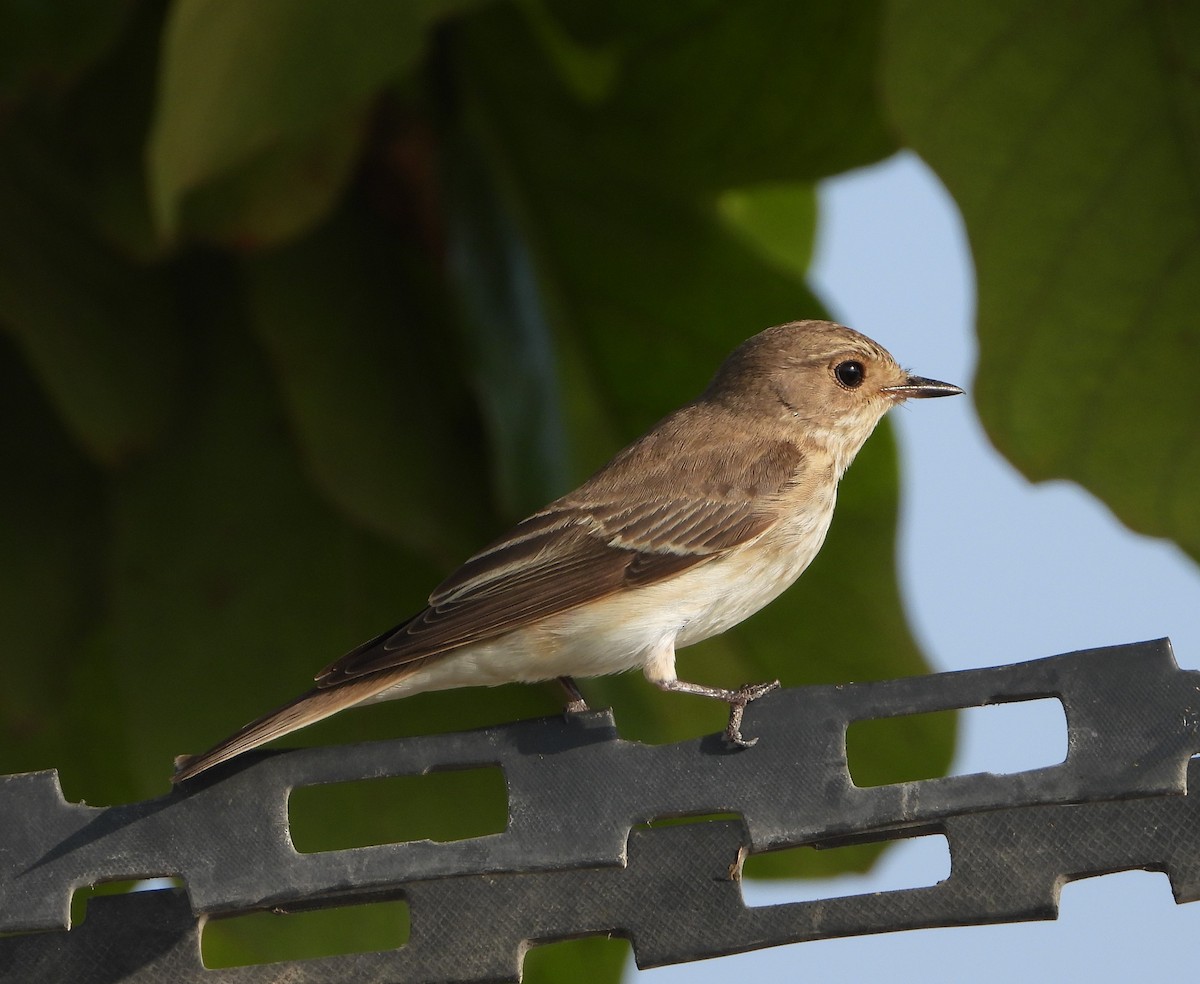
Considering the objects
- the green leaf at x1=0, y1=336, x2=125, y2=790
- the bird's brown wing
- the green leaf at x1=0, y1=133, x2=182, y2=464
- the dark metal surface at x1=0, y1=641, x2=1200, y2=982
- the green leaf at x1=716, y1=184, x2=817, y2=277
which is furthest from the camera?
the green leaf at x1=716, y1=184, x2=817, y2=277

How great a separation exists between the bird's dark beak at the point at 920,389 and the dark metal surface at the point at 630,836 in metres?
1.96

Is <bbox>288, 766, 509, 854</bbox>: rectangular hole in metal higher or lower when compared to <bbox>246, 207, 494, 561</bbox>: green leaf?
lower

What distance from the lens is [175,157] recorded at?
2.77 m

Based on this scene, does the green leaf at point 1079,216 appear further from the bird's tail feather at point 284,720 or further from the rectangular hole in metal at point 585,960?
the rectangular hole in metal at point 585,960

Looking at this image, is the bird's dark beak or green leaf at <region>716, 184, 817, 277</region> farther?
green leaf at <region>716, 184, 817, 277</region>

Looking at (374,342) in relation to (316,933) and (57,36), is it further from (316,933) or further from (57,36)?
(316,933)

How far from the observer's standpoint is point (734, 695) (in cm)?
295

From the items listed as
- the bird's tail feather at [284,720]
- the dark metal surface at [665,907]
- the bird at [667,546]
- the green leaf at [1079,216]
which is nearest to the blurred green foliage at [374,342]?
the bird at [667,546]

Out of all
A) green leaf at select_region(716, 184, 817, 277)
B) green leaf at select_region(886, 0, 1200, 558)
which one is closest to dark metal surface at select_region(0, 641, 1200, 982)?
green leaf at select_region(886, 0, 1200, 558)

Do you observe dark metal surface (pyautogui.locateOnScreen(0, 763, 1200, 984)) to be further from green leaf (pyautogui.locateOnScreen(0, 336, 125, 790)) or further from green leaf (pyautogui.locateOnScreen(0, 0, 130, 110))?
green leaf (pyautogui.locateOnScreen(0, 0, 130, 110))

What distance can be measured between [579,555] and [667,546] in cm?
19

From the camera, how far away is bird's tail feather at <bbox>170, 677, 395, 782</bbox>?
2.35 m

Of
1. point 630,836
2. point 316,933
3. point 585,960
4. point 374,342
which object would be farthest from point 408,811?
point 630,836

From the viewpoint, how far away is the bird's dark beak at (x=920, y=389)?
4.11 meters
